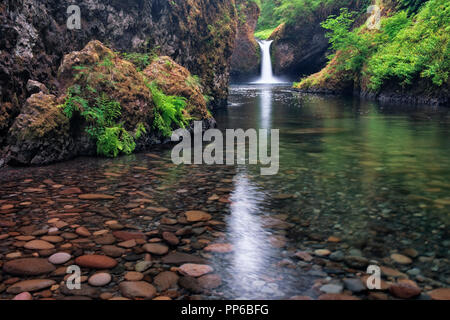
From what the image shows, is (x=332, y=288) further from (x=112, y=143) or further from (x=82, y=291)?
(x=112, y=143)

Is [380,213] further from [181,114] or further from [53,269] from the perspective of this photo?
[181,114]

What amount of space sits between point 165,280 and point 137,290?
22cm

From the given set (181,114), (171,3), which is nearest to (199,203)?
(181,114)

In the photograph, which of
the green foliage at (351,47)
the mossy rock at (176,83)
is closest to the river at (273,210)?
the mossy rock at (176,83)

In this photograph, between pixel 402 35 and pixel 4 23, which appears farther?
pixel 402 35

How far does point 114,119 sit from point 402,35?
19744mm

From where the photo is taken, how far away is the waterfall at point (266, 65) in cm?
4525

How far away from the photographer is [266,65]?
4572cm

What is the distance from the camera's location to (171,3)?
489 inches

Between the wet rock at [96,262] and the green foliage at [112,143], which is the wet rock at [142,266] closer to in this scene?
the wet rock at [96,262]

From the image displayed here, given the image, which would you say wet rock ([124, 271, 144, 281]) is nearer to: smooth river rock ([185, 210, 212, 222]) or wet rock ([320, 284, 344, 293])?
smooth river rock ([185, 210, 212, 222])

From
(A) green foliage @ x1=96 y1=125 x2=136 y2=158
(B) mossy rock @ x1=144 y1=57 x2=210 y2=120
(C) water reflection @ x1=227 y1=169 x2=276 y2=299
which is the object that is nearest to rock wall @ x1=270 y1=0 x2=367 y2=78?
(B) mossy rock @ x1=144 y1=57 x2=210 y2=120

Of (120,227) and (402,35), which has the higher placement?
(402,35)
